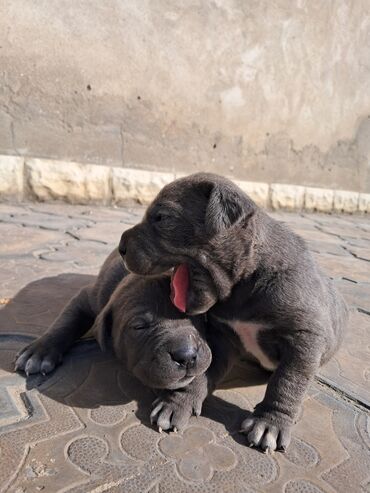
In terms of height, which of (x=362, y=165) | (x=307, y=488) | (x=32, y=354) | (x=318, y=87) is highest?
(x=318, y=87)

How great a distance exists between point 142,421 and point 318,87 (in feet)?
33.0

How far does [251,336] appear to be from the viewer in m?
2.45

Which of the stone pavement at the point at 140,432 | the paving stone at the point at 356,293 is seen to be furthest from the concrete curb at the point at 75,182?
the paving stone at the point at 356,293

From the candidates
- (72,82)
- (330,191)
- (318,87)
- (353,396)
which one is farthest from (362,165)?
(353,396)

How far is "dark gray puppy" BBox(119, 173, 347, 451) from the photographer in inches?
87.0

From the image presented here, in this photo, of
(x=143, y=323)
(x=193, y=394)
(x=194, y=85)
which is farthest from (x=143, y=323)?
(x=194, y=85)

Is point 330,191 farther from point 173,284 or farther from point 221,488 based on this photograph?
point 221,488

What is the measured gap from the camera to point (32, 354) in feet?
8.23

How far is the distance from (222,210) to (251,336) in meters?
0.69

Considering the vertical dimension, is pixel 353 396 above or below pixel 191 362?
below

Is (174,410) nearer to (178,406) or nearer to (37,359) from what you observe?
(178,406)

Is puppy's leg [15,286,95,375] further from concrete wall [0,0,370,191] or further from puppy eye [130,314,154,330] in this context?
concrete wall [0,0,370,191]

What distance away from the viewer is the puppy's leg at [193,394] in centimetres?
211

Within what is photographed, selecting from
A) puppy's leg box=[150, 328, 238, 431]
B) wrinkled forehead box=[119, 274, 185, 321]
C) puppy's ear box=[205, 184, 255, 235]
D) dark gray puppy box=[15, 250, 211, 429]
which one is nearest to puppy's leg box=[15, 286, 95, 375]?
dark gray puppy box=[15, 250, 211, 429]
